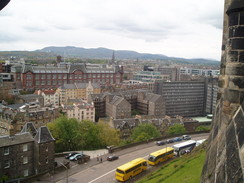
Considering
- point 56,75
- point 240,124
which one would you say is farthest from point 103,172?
point 56,75

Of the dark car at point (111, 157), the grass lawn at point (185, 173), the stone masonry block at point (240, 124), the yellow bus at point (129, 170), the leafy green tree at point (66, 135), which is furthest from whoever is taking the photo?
the leafy green tree at point (66, 135)

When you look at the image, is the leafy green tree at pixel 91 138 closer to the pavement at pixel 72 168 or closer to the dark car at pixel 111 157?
the pavement at pixel 72 168

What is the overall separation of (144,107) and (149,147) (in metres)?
42.4

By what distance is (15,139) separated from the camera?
94.1ft

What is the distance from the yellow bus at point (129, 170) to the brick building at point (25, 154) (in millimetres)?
9945

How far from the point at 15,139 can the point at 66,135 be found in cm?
1159

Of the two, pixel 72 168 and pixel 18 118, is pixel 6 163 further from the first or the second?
pixel 18 118

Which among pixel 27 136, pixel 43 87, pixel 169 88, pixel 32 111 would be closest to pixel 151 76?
pixel 169 88

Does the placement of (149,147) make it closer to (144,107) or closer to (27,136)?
(27,136)

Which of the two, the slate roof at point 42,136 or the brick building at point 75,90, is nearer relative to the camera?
the slate roof at point 42,136

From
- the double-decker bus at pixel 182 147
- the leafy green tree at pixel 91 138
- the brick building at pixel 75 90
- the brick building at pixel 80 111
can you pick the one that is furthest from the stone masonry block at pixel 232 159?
the brick building at pixel 75 90

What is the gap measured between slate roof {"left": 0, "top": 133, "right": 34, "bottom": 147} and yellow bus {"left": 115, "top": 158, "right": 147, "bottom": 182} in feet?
39.7

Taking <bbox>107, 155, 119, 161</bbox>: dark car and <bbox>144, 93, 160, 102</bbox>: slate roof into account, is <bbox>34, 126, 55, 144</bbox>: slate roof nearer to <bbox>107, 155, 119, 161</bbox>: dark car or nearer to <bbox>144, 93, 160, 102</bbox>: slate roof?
<bbox>107, 155, 119, 161</bbox>: dark car

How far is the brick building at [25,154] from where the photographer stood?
27703mm
